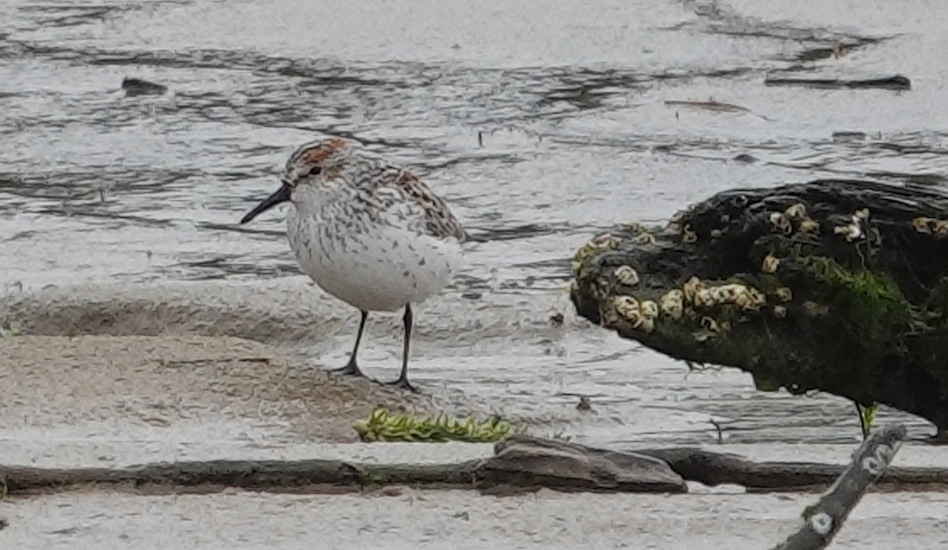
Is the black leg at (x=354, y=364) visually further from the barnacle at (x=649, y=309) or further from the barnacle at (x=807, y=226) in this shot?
the barnacle at (x=807, y=226)

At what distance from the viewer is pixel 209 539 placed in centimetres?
392

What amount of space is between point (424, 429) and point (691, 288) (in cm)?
78

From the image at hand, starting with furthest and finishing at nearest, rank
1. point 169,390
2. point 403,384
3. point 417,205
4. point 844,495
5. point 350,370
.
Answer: point 417,205 < point 350,370 < point 403,384 < point 169,390 < point 844,495

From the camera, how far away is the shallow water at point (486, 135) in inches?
263

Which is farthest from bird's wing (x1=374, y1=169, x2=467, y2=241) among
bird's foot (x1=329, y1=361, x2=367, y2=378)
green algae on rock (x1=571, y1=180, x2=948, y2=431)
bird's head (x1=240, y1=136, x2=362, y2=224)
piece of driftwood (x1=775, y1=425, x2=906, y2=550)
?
piece of driftwood (x1=775, y1=425, x2=906, y2=550)

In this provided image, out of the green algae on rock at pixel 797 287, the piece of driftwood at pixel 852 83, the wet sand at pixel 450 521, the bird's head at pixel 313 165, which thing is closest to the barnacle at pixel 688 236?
the green algae on rock at pixel 797 287

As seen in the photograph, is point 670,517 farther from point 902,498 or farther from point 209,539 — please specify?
point 209,539

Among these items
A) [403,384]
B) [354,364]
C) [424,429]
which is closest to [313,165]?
[354,364]

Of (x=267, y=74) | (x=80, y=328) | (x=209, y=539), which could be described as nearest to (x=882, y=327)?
(x=209, y=539)

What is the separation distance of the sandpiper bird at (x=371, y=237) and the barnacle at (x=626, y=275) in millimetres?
1478

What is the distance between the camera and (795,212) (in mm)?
4801

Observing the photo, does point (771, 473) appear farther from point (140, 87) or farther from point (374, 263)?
point (140, 87)

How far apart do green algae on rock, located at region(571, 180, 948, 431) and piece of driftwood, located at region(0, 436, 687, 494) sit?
0.49 meters

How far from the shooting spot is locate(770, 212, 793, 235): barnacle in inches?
188
